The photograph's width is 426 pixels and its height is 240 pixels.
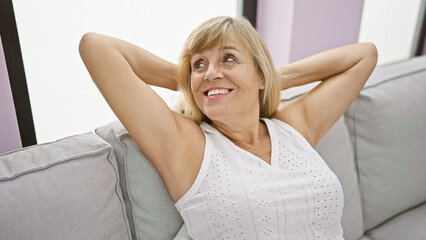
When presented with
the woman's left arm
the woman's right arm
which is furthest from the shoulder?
the woman's right arm

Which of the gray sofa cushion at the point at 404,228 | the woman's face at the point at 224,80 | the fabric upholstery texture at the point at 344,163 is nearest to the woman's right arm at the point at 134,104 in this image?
the woman's face at the point at 224,80

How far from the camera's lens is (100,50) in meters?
0.88

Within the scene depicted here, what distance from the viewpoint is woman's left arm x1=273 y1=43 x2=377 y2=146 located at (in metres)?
1.19

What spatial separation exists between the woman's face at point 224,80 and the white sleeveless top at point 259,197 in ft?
0.36

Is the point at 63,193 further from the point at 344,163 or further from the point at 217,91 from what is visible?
the point at 344,163

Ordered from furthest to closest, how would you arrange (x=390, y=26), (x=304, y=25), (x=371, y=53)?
(x=390, y=26) → (x=304, y=25) → (x=371, y=53)

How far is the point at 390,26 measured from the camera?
7.64ft

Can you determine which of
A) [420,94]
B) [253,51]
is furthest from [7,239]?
[420,94]

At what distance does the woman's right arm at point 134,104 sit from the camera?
2.85 ft

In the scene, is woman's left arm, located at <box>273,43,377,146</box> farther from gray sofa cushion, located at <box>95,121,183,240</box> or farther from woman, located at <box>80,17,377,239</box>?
gray sofa cushion, located at <box>95,121,183,240</box>

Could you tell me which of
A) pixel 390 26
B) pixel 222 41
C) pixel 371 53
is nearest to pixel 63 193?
pixel 222 41

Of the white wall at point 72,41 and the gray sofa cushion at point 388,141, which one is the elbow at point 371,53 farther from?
the white wall at point 72,41

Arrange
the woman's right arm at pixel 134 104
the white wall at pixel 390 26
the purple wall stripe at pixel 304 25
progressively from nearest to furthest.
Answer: the woman's right arm at pixel 134 104
the purple wall stripe at pixel 304 25
the white wall at pixel 390 26

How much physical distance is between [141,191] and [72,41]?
66cm
